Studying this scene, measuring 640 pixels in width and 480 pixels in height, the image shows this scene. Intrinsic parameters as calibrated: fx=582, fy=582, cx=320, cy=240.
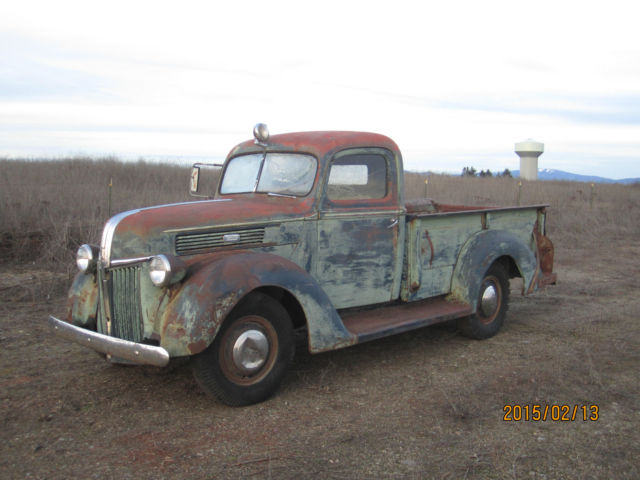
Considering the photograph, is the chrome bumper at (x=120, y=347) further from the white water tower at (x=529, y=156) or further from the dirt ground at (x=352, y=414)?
the white water tower at (x=529, y=156)

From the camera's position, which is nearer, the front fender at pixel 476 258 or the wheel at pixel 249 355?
the wheel at pixel 249 355

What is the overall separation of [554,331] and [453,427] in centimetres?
267

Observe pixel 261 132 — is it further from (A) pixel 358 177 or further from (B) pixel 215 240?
(B) pixel 215 240

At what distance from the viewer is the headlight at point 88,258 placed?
13.4ft

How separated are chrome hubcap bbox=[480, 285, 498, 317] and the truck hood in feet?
7.06

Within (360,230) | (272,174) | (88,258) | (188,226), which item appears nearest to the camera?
(188,226)

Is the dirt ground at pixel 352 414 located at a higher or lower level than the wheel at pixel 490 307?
lower

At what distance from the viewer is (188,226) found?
3877 millimetres

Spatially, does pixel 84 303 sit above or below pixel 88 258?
below

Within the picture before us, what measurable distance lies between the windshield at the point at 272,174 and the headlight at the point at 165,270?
126cm

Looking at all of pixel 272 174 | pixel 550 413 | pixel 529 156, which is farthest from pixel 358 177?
pixel 529 156

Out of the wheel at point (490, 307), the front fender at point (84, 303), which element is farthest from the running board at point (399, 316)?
the front fender at point (84, 303)

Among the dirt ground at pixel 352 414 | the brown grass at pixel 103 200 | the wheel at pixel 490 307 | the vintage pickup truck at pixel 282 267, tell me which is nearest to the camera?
the dirt ground at pixel 352 414

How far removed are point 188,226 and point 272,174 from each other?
1.08 metres
